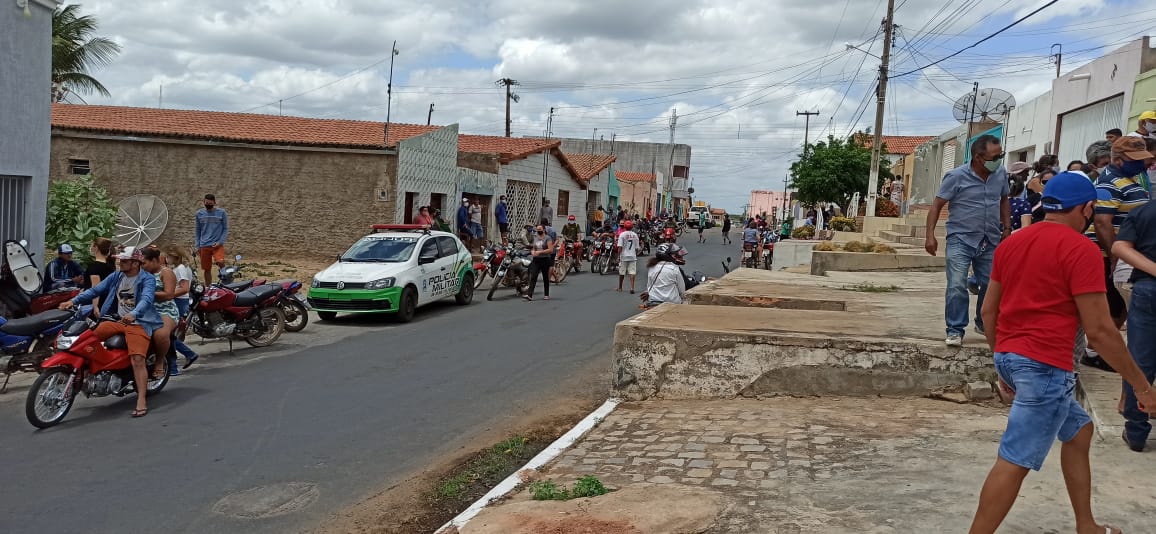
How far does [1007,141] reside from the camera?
2164 cm

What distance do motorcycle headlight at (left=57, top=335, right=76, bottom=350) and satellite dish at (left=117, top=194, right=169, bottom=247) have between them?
1513 centimetres

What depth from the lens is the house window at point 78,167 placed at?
22.5m

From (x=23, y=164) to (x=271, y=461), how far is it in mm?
8800

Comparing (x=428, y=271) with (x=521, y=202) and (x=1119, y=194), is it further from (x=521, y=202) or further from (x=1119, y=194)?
(x=521, y=202)

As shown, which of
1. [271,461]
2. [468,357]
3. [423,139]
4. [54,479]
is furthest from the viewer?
[423,139]

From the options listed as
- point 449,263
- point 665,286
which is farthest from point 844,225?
point 665,286

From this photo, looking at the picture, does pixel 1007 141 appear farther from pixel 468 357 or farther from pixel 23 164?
pixel 23 164

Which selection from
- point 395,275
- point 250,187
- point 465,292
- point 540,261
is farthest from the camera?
point 250,187

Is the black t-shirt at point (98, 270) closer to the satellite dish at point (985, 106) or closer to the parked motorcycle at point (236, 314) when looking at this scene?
the parked motorcycle at point (236, 314)

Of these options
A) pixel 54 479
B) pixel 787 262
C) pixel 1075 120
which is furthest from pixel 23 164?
pixel 1075 120

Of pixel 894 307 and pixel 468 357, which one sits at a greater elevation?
pixel 894 307

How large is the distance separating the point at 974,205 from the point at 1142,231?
1860 millimetres

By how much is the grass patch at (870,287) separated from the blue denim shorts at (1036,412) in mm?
8229

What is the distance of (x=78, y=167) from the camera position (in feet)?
74.0
